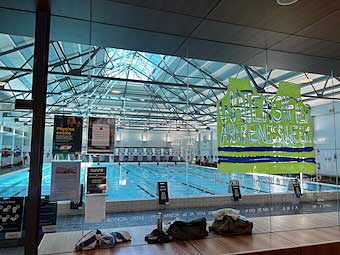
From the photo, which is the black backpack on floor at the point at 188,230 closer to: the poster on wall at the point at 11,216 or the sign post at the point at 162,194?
the poster on wall at the point at 11,216

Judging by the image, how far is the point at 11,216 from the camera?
8.80 feet

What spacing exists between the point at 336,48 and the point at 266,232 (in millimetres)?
2575

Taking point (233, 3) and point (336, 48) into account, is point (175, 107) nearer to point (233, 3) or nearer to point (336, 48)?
point (336, 48)

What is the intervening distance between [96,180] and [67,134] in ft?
2.05

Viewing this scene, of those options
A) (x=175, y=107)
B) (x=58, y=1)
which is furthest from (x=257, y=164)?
(x=175, y=107)

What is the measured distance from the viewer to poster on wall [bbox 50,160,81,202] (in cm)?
253

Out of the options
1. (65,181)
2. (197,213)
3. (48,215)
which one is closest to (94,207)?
A: (65,181)

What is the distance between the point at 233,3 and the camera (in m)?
2.12

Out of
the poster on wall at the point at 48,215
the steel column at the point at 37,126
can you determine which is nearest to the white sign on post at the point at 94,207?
the poster on wall at the point at 48,215

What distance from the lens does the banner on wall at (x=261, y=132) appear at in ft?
10.6

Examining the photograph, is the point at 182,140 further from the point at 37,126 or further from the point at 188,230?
the point at 37,126

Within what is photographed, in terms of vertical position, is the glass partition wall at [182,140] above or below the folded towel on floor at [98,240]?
above

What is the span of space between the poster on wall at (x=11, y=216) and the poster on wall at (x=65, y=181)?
0.50 metres

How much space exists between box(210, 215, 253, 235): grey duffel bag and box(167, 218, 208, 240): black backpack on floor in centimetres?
19
